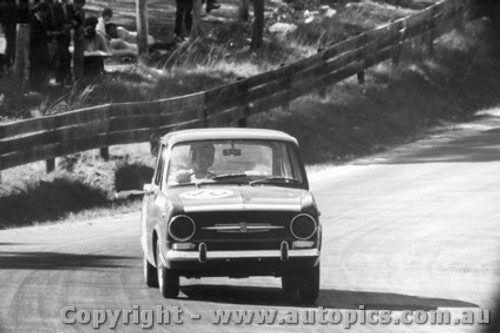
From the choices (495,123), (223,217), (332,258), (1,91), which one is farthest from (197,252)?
(495,123)

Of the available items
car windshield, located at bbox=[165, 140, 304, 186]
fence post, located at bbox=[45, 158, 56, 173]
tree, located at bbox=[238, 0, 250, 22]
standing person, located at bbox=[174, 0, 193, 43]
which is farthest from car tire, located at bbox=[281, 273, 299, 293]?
tree, located at bbox=[238, 0, 250, 22]

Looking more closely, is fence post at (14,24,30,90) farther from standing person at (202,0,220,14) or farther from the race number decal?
standing person at (202,0,220,14)

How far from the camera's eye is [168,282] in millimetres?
11008

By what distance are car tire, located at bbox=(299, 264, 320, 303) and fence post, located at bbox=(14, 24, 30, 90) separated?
11.7m

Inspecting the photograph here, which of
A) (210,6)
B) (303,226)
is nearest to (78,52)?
(210,6)

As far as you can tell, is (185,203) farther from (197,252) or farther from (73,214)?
(73,214)

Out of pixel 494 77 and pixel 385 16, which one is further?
pixel 385 16

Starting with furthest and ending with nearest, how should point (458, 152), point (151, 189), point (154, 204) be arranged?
point (458, 152)
point (151, 189)
point (154, 204)

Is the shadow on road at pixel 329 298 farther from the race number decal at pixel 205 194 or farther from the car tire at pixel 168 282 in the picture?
the race number decal at pixel 205 194

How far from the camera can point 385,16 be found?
3441cm

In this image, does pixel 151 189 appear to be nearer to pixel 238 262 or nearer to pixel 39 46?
pixel 238 262

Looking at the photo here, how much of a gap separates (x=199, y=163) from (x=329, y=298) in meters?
1.72

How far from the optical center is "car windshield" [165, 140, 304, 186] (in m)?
11.7

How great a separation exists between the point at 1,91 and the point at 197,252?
12.3m
